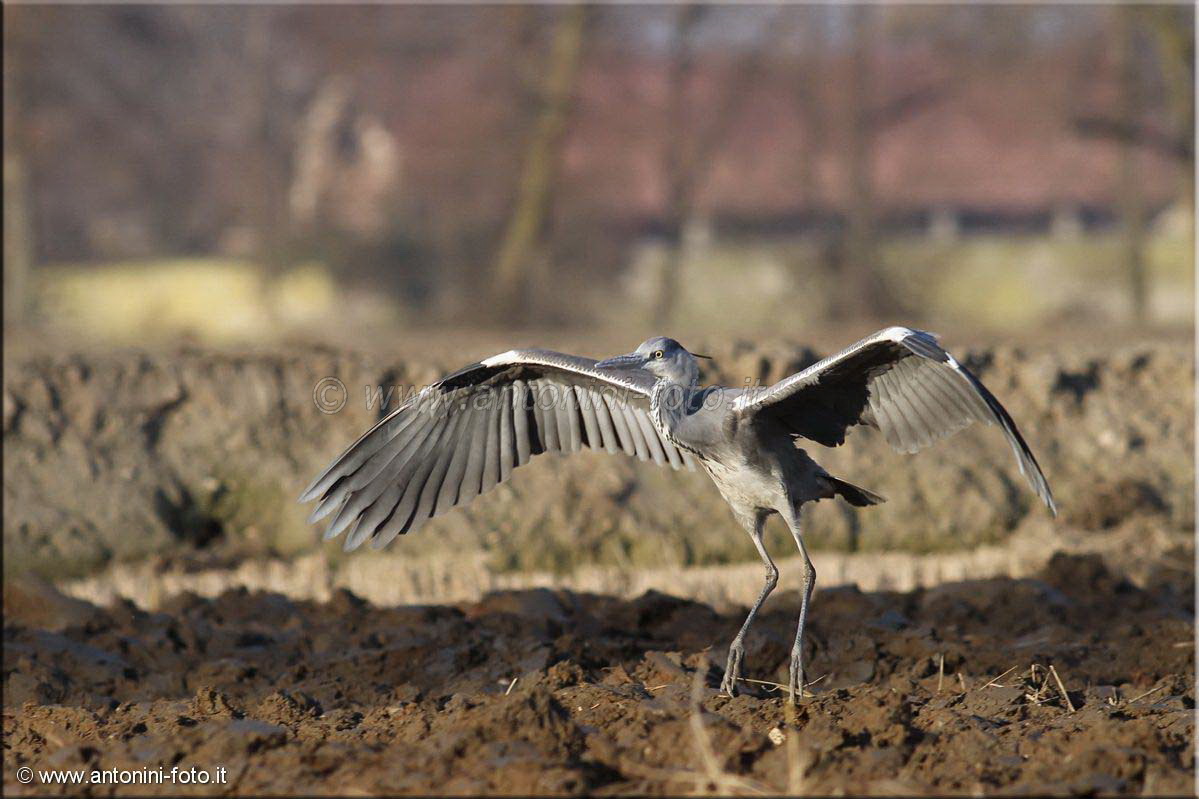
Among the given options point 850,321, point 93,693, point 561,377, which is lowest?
point 93,693

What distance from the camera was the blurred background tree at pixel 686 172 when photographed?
19.8m

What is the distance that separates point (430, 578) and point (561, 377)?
247 centimetres

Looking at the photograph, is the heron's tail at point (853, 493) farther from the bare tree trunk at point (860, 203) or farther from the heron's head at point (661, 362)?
the bare tree trunk at point (860, 203)

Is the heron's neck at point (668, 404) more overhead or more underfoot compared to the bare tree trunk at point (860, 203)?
more underfoot

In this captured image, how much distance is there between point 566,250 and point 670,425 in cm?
1955

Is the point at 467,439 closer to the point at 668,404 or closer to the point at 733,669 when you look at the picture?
the point at 668,404

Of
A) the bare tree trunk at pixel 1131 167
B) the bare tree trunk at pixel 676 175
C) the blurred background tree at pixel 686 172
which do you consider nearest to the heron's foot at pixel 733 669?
the blurred background tree at pixel 686 172

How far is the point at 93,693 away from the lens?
5863 millimetres

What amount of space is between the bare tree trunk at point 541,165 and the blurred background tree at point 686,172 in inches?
1.7

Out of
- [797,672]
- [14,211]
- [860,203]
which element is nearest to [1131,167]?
[860,203]

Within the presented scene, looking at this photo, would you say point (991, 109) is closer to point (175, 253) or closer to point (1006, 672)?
point (175, 253)

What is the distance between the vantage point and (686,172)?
25.3 m

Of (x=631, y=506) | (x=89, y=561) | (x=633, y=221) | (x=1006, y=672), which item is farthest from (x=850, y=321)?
(x=1006, y=672)

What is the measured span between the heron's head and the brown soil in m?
1.10
